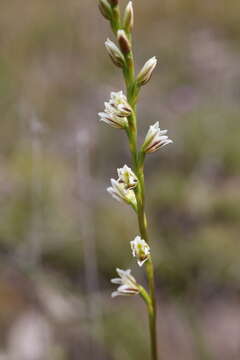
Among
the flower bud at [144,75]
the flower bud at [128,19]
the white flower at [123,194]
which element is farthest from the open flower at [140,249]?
the flower bud at [128,19]

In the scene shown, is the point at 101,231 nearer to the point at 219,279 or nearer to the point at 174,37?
the point at 219,279

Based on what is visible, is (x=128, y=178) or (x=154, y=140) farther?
(x=154, y=140)

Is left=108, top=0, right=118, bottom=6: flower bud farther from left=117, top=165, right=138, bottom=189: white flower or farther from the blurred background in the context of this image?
the blurred background

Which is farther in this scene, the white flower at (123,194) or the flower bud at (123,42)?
the white flower at (123,194)

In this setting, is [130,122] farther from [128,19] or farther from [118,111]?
[128,19]

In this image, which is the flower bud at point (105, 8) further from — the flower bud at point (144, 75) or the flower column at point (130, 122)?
the flower bud at point (144, 75)

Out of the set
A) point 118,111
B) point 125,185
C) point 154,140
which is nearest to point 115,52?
point 118,111

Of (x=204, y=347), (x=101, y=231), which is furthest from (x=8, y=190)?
(x=204, y=347)
